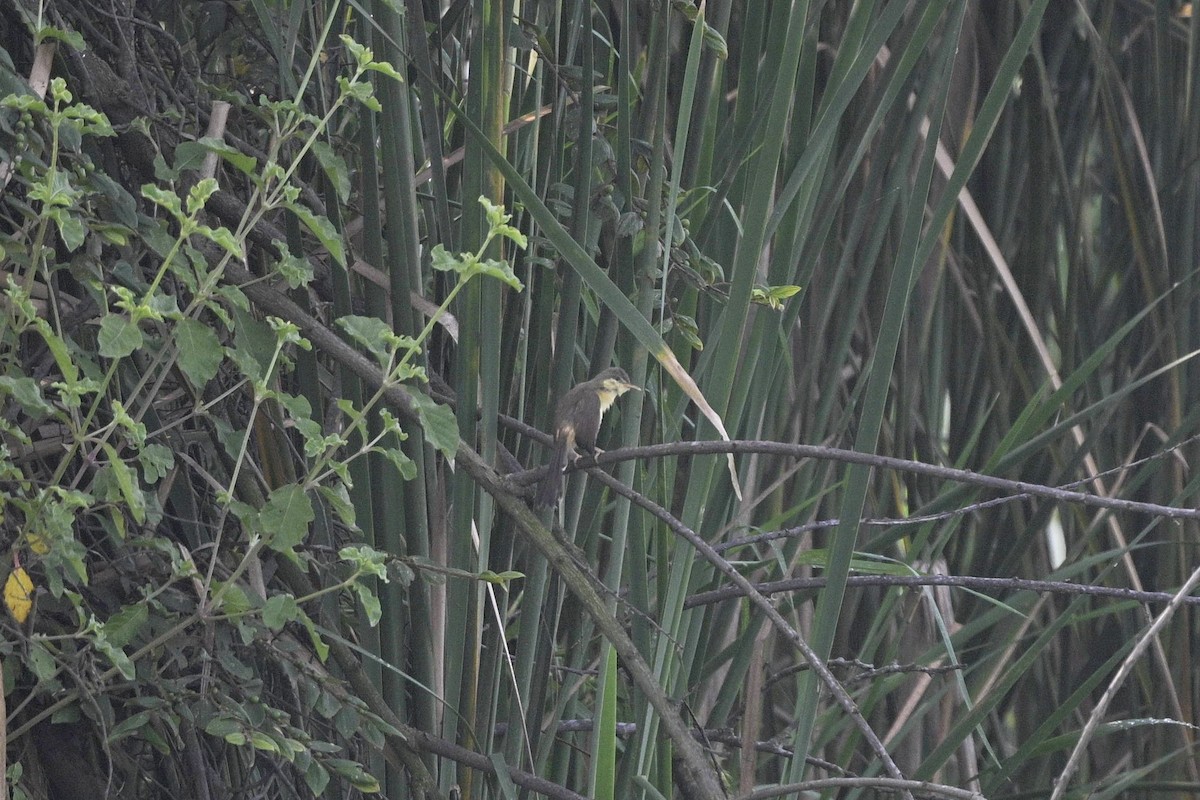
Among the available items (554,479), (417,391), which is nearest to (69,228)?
(417,391)

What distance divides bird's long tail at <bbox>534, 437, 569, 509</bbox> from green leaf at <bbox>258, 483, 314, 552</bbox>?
0.23 m

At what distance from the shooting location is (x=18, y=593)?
1166 mm

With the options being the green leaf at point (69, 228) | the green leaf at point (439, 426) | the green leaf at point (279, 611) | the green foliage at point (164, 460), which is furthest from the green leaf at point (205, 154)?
the green leaf at point (279, 611)

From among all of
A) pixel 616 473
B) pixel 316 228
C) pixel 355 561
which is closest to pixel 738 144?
pixel 616 473

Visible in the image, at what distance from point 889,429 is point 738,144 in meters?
1.23

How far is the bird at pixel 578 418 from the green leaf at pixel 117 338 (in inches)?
15.6

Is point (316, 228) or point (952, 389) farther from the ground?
point (316, 228)

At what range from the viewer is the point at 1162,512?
958mm

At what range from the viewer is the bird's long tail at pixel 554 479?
1.29 meters

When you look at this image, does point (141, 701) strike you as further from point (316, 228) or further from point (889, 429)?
point (889, 429)

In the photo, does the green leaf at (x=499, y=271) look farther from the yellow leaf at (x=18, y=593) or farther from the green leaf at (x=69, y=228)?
the yellow leaf at (x=18, y=593)

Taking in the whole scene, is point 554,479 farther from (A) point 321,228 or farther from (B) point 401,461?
(A) point 321,228

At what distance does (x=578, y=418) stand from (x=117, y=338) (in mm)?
582

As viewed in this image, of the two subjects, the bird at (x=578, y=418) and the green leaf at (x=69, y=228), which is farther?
the bird at (x=578, y=418)
